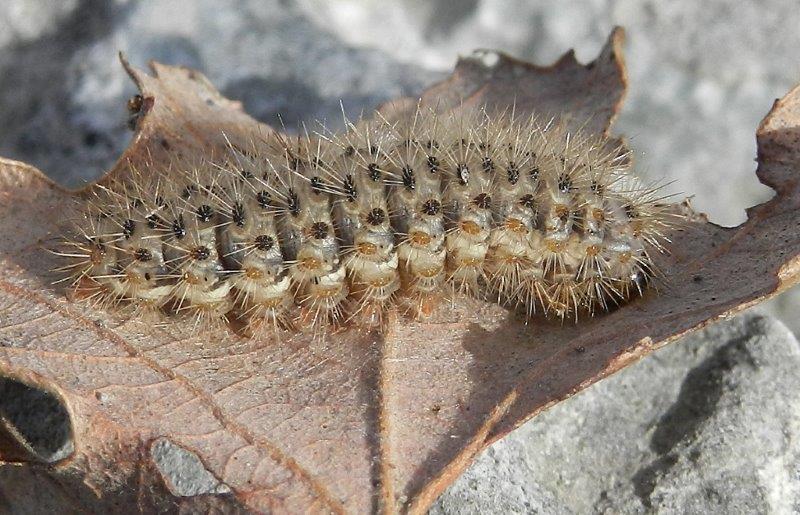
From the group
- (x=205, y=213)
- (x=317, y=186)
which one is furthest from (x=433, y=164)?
(x=205, y=213)

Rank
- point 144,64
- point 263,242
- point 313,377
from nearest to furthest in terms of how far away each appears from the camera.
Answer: point 313,377 < point 263,242 < point 144,64

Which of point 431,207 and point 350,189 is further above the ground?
point 350,189

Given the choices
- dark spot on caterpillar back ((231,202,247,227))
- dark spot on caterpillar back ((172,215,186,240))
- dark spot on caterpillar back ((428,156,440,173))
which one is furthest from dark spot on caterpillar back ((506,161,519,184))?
dark spot on caterpillar back ((172,215,186,240))

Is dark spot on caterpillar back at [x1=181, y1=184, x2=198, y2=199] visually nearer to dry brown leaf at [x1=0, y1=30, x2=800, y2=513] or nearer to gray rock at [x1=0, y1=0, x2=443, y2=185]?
dry brown leaf at [x1=0, y1=30, x2=800, y2=513]

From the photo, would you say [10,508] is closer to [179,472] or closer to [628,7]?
[179,472]

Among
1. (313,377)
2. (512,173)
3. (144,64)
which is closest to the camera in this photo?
(313,377)

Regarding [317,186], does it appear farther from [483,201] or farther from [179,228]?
[483,201]

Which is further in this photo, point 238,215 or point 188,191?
point 188,191

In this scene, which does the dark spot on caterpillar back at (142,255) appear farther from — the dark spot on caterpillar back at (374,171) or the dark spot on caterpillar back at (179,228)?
the dark spot on caterpillar back at (374,171)
